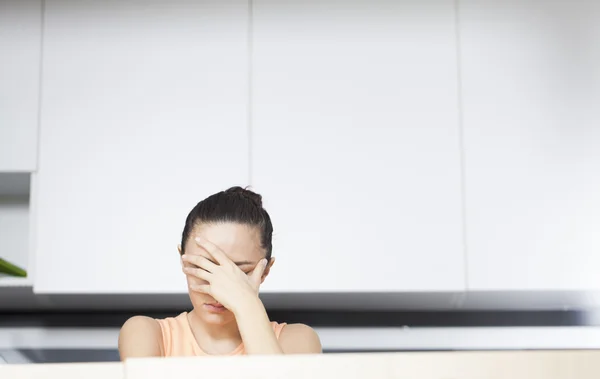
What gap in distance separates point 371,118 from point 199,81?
46 cm

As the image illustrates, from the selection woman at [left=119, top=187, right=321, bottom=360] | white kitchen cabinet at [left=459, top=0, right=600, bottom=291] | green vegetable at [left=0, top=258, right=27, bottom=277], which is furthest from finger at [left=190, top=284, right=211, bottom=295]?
green vegetable at [left=0, top=258, right=27, bottom=277]

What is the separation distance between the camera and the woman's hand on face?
1.02 metres

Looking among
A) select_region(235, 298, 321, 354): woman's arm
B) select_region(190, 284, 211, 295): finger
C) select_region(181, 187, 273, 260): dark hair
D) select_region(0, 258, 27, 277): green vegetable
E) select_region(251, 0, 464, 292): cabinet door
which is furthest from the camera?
select_region(0, 258, 27, 277): green vegetable

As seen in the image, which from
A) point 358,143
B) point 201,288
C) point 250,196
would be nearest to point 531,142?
point 358,143

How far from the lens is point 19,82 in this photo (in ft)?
6.48

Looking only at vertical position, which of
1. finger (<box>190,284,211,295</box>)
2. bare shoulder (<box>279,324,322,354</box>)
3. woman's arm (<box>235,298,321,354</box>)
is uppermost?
finger (<box>190,284,211,295</box>)

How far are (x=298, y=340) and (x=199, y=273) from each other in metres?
0.26

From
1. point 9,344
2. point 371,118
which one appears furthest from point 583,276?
point 9,344

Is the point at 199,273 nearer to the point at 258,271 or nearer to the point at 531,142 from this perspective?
the point at 258,271

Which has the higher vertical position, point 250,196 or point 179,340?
point 250,196

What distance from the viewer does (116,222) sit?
1896 millimetres

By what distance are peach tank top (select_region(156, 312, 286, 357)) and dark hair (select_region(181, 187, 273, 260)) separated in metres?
0.13

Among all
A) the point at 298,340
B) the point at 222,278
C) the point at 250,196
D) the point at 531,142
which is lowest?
the point at 298,340

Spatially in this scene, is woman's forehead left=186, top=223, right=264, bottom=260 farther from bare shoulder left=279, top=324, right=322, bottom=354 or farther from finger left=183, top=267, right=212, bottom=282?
bare shoulder left=279, top=324, right=322, bottom=354
